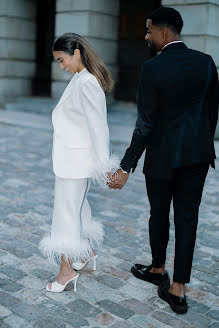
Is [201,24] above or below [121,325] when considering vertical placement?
above

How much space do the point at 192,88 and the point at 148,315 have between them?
5.47 ft

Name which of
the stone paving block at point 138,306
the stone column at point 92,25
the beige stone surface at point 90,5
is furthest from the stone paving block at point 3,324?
the beige stone surface at point 90,5

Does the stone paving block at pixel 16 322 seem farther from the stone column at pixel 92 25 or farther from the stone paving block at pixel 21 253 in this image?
the stone column at pixel 92 25

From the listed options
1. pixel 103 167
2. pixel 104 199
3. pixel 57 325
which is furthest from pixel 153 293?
pixel 104 199

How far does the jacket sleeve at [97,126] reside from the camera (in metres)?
3.37

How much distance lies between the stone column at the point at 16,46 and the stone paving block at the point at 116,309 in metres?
13.3

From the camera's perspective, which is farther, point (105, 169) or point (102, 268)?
point (102, 268)

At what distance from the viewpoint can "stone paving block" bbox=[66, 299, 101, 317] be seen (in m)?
3.44

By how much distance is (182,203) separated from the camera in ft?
11.3

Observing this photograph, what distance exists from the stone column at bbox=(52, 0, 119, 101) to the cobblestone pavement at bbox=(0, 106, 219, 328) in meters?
6.96

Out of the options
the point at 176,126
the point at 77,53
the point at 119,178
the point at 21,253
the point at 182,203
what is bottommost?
the point at 21,253

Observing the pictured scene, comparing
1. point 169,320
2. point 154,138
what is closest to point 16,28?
point 154,138

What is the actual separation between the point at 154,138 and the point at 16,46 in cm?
1390

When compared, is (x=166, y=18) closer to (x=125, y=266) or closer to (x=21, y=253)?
(x=125, y=266)
